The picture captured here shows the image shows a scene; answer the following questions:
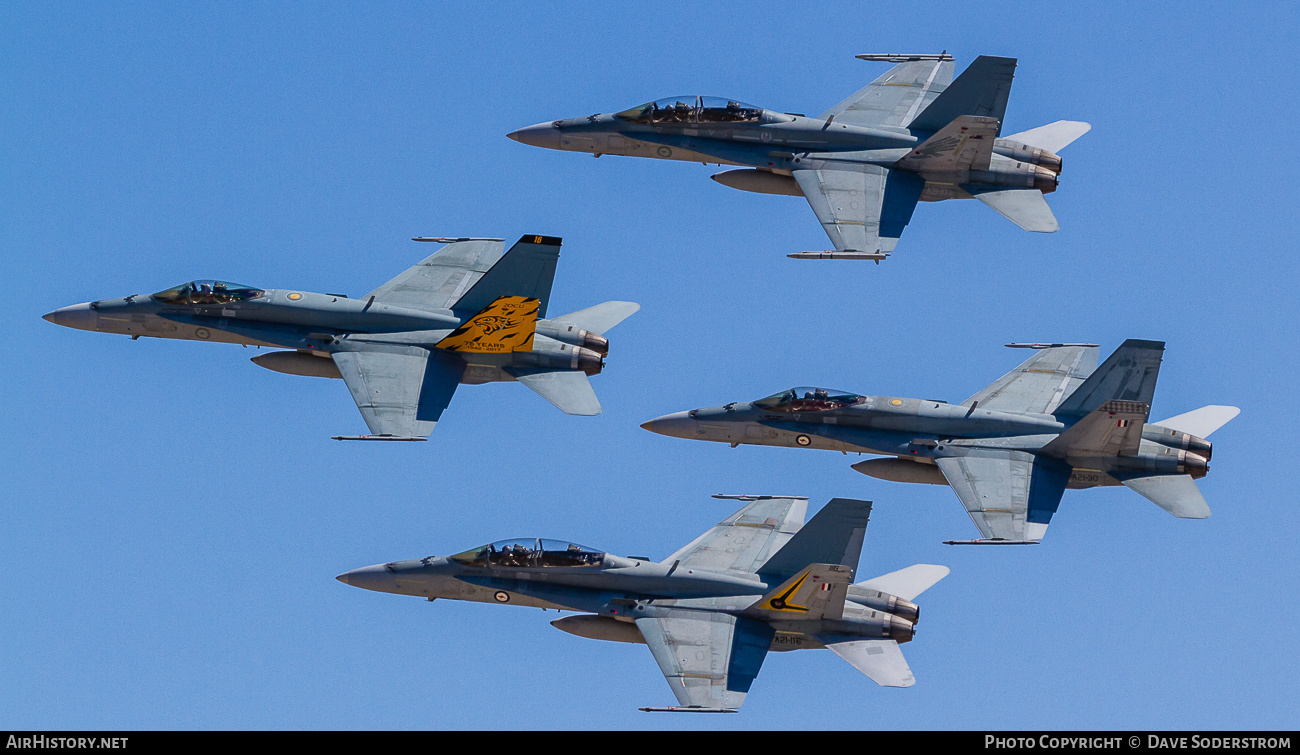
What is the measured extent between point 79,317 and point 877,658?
1982cm

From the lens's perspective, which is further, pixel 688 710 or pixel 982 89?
pixel 982 89

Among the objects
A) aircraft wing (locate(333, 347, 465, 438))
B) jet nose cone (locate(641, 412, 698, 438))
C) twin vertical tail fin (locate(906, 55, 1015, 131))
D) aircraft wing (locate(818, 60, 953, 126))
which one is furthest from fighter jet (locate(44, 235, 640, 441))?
twin vertical tail fin (locate(906, 55, 1015, 131))

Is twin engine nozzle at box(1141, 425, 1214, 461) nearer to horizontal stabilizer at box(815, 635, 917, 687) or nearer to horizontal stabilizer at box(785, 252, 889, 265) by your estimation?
horizontal stabilizer at box(785, 252, 889, 265)

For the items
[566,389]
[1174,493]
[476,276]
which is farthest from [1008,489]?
[476,276]

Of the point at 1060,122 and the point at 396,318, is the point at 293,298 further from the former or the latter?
the point at 1060,122

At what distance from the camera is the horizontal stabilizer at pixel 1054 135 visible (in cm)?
5459

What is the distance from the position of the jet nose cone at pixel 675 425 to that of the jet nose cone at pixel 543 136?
764 centimetres

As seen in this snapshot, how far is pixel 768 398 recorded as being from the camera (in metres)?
50.7

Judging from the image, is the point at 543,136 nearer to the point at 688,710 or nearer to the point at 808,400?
the point at 808,400

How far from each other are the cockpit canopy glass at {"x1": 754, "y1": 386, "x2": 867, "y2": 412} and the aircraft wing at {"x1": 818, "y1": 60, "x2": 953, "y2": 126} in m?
7.38

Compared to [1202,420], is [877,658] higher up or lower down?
lower down

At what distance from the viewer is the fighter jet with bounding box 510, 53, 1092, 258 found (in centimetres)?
5181

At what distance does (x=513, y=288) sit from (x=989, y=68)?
1213 cm

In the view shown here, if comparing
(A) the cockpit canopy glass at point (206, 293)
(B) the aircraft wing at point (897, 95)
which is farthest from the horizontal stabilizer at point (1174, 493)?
(A) the cockpit canopy glass at point (206, 293)
